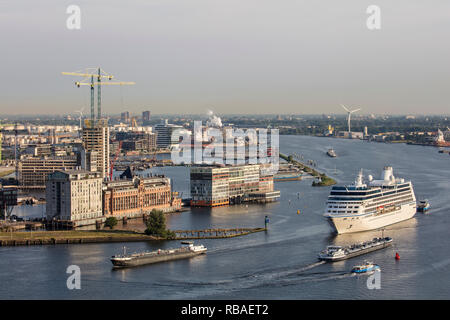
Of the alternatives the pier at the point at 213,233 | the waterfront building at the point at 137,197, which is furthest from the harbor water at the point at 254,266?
the waterfront building at the point at 137,197

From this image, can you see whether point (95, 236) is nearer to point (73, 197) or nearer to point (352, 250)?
point (73, 197)

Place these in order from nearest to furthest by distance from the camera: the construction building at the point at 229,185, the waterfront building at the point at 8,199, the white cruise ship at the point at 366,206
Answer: the white cruise ship at the point at 366,206 < the waterfront building at the point at 8,199 < the construction building at the point at 229,185

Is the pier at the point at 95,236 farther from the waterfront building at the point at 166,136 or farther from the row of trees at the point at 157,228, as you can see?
the waterfront building at the point at 166,136

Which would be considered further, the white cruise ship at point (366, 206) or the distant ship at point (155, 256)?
the white cruise ship at point (366, 206)

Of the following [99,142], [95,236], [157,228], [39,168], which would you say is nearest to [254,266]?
[157,228]

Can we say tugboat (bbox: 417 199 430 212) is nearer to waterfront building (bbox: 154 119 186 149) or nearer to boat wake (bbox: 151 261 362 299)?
boat wake (bbox: 151 261 362 299)
